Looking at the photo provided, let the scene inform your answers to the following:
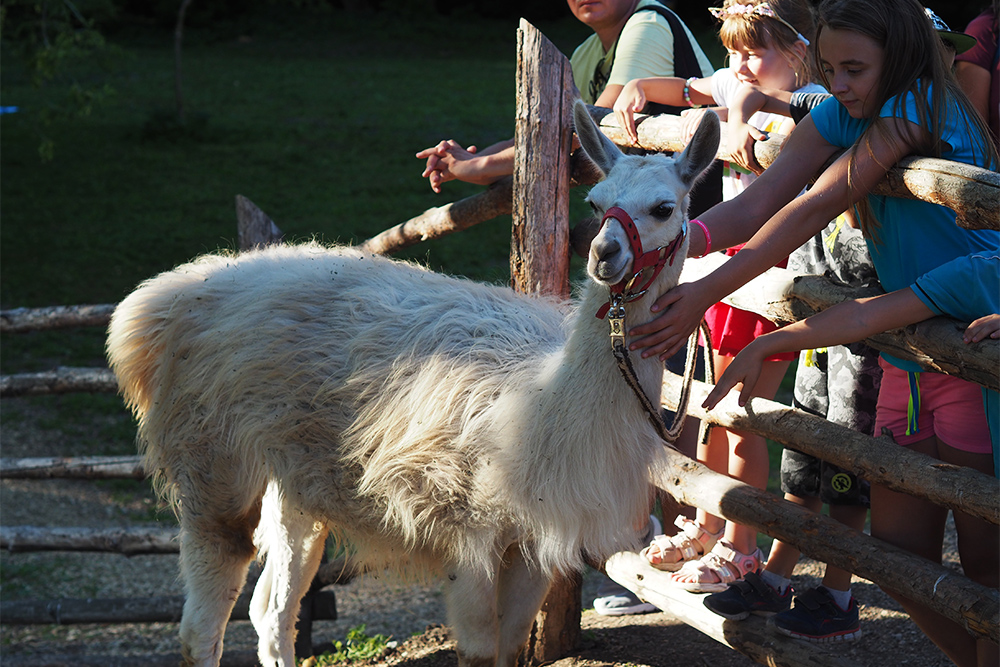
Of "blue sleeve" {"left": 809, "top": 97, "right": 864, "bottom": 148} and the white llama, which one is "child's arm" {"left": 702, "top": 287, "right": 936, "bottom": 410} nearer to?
the white llama

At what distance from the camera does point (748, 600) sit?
10.9 feet

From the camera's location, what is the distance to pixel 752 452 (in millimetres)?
3734

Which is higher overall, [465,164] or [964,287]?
[465,164]

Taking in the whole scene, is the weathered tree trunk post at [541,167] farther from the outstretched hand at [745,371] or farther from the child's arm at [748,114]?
the outstretched hand at [745,371]

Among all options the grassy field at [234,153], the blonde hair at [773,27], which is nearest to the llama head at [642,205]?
the blonde hair at [773,27]

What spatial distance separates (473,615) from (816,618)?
1.21 metres

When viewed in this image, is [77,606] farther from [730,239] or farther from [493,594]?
[730,239]

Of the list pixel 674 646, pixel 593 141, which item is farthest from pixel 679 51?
pixel 674 646

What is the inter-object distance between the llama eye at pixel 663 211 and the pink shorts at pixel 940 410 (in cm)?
92

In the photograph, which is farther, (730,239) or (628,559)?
(628,559)

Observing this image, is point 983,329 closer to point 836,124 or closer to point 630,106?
point 836,124

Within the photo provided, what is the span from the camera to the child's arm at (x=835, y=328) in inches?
99.0

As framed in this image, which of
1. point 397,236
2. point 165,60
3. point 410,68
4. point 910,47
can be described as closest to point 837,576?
point 910,47

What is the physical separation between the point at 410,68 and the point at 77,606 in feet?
60.9
